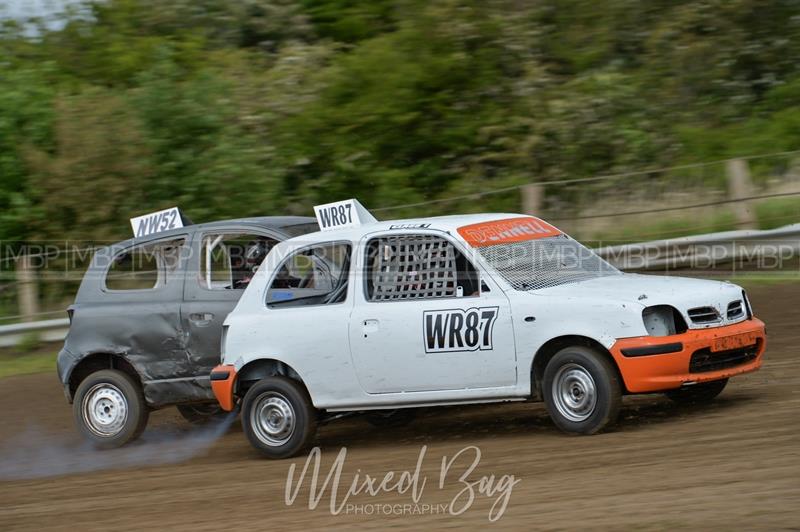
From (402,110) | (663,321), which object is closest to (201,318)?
(663,321)

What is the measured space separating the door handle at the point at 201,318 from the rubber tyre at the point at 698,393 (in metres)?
3.88

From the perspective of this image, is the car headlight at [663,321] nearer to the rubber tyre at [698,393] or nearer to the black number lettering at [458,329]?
the rubber tyre at [698,393]

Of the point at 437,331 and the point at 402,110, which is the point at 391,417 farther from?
the point at 402,110

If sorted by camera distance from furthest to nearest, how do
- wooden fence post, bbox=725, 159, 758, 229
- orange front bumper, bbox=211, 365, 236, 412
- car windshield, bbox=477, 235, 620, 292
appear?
wooden fence post, bbox=725, 159, 758, 229
orange front bumper, bbox=211, 365, 236, 412
car windshield, bbox=477, 235, 620, 292

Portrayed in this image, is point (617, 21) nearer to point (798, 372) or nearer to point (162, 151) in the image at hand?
point (162, 151)

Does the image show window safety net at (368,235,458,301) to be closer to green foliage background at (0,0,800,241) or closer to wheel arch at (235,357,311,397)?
wheel arch at (235,357,311,397)

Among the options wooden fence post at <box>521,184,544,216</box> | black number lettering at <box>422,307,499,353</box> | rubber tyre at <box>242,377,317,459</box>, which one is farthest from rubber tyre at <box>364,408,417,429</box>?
wooden fence post at <box>521,184,544,216</box>

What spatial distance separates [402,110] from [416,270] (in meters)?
12.6

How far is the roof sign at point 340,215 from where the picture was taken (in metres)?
9.30

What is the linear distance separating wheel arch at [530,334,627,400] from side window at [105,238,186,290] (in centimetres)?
357

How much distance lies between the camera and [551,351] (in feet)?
26.2

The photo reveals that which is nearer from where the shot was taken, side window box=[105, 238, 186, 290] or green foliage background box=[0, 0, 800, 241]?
side window box=[105, 238, 186, 290]

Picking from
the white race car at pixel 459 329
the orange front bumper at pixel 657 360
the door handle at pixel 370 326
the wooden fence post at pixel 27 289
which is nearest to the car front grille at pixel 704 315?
the white race car at pixel 459 329
